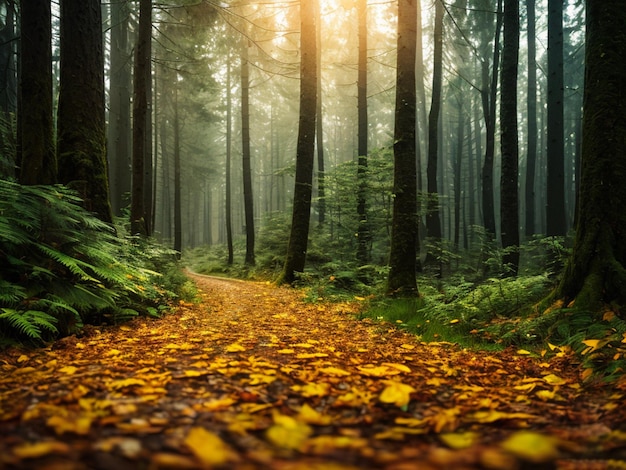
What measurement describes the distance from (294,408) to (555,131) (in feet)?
39.5

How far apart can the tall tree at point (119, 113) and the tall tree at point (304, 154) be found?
250 inches

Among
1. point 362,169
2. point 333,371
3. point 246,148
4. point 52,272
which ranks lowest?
point 333,371

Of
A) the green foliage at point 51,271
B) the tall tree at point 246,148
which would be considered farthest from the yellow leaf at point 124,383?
the tall tree at point 246,148

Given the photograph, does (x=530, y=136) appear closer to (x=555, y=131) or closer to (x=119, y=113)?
(x=555, y=131)

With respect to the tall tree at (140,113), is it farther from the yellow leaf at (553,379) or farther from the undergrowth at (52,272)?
the yellow leaf at (553,379)

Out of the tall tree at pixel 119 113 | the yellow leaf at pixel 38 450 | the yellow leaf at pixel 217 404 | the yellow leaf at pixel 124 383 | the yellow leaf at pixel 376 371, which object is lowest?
the yellow leaf at pixel 376 371

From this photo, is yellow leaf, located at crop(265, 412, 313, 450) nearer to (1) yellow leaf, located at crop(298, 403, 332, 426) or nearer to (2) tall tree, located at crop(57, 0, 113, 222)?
(1) yellow leaf, located at crop(298, 403, 332, 426)

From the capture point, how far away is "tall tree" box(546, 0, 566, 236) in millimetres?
10039

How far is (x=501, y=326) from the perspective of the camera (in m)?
3.87

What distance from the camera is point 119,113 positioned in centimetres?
1294

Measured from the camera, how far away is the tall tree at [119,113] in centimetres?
1237

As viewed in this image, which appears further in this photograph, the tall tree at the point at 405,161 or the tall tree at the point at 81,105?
the tall tree at the point at 405,161

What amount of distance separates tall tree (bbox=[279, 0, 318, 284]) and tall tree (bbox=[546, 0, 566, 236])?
7271 mm

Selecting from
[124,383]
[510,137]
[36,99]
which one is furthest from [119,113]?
[124,383]
